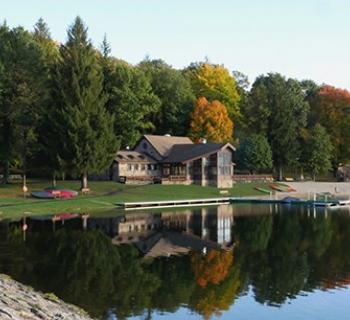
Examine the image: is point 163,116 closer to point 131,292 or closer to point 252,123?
point 252,123

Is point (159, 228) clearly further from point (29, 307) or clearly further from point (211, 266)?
point (29, 307)

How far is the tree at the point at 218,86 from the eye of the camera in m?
106

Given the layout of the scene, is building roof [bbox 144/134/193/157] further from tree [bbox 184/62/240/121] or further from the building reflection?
the building reflection

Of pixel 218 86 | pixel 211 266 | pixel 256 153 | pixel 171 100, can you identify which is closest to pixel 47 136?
pixel 171 100

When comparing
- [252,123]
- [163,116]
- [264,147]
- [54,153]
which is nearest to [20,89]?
[54,153]

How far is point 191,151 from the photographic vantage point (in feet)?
283

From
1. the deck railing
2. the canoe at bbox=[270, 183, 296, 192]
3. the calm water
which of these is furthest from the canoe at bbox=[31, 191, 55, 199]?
the deck railing

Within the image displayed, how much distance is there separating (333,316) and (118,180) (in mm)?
59731

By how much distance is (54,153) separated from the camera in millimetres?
66562

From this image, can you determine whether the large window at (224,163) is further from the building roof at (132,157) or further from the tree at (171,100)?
the tree at (171,100)

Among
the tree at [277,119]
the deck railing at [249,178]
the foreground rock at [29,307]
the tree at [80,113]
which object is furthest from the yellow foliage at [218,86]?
the foreground rock at [29,307]

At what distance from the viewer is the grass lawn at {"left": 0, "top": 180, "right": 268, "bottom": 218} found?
5422cm

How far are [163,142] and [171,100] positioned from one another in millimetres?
11616

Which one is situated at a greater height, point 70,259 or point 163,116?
point 163,116
